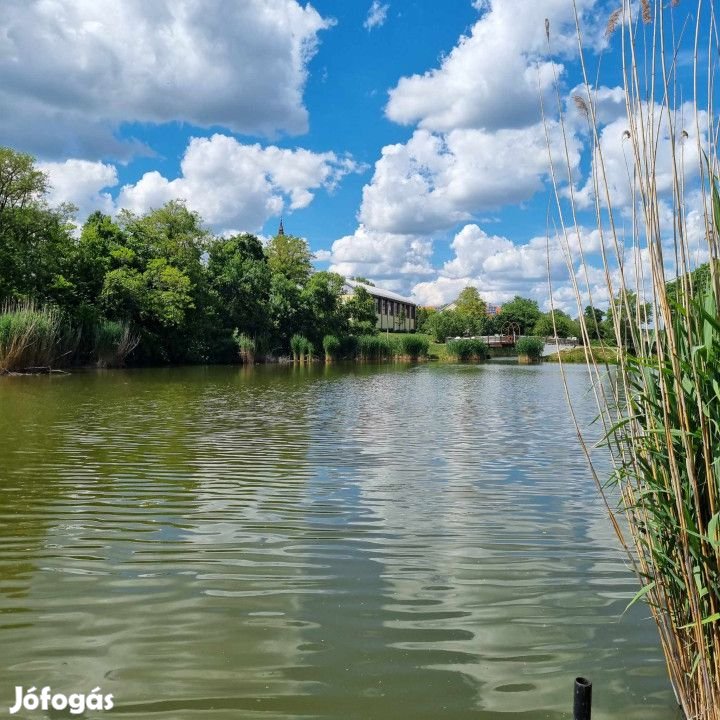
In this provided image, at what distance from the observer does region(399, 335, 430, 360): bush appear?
64400mm

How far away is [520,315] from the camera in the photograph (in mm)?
109438

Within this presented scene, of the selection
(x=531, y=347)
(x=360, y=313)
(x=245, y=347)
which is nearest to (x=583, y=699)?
(x=245, y=347)

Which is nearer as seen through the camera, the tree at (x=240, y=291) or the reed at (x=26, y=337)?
the reed at (x=26, y=337)

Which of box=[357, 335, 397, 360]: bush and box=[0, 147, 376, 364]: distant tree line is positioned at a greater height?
box=[0, 147, 376, 364]: distant tree line

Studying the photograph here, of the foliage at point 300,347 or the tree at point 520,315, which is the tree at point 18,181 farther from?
the tree at point 520,315

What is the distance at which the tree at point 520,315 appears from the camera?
107113mm

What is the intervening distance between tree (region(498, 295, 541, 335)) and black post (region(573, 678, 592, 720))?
10385cm

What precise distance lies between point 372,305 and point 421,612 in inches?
2558

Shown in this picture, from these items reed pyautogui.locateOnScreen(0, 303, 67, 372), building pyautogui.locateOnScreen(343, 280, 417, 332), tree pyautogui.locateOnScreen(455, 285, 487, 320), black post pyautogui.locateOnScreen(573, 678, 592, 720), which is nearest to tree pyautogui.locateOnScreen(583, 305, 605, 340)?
black post pyautogui.locateOnScreen(573, 678, 592, 720)

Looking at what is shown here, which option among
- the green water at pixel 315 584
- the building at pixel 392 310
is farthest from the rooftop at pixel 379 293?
the green water at pixel 315 584

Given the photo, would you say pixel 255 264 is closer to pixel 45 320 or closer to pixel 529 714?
pixel 45 320

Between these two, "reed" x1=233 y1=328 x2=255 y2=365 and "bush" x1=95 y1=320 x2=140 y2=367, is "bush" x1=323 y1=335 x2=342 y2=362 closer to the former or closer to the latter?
"reed" x1=233 y1=328 x2=255 y2=365

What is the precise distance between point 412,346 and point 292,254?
19.5 metres

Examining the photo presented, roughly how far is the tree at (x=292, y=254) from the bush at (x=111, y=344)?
36961mm
